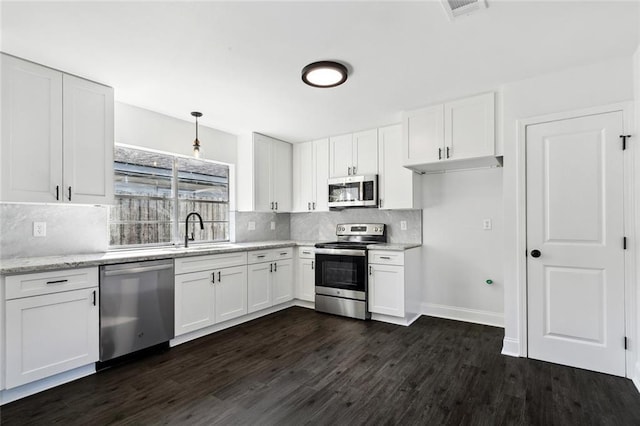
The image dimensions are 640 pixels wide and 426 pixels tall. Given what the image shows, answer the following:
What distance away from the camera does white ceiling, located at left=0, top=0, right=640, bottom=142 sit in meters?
1.86

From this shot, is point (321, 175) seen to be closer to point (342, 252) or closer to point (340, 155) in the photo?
point (340, 155)

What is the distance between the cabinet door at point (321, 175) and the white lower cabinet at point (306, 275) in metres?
0.69

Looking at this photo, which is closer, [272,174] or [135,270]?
[135,270]

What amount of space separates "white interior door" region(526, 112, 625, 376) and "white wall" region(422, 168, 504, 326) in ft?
2.89

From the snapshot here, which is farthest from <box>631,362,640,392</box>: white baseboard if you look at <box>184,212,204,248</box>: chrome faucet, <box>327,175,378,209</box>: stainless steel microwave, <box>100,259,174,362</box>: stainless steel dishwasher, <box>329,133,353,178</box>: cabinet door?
<box>184,212,204,248</box>: chrome faucet

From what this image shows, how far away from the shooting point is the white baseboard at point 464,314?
11.9 feet

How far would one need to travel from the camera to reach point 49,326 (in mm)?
2309

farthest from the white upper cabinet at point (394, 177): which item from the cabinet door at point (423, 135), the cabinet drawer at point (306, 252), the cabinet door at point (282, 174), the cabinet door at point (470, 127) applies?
the cabinet door at point (282, 174)

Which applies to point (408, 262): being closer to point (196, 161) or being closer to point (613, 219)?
point (613, 219)

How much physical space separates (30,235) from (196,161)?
1.90 m

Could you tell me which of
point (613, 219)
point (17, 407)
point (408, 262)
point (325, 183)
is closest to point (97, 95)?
point (17, 407)

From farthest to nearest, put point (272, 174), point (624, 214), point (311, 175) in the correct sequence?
point (311, 175) → point (272, 174) → point (624, 214)

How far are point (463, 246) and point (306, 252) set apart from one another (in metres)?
2.04

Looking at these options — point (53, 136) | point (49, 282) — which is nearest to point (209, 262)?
Answer: point (49, 282)
